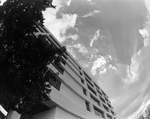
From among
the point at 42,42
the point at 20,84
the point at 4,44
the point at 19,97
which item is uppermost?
the point at 42,42

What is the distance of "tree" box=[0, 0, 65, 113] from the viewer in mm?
5012

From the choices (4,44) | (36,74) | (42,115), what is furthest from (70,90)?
(4,44)

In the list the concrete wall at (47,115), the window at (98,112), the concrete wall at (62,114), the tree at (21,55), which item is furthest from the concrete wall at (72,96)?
the tree at (21,55)

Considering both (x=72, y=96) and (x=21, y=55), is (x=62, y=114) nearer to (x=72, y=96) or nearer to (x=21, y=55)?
(x=72, y=96)

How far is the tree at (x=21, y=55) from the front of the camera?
501cm

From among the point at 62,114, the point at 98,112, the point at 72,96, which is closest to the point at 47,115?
the point at 62,114

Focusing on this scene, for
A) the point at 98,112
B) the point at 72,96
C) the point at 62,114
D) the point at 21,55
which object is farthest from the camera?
the point at 98,112

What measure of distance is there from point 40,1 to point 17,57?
3205mm

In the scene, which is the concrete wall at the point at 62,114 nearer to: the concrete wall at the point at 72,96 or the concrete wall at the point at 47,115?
the concrete wall at the point at 47,115

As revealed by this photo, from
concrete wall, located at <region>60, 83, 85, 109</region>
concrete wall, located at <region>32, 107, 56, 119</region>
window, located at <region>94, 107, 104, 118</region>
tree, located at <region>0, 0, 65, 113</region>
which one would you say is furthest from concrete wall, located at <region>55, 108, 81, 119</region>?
window, located at <region>94, 107, 104, 118</region>

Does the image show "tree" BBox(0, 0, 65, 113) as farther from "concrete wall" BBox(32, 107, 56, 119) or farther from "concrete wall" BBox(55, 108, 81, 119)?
"concrete wall" BBox(55, 108, 81, 119)

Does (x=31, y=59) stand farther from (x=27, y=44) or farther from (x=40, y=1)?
(x=40, y=1)

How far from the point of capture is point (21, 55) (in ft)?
17.2

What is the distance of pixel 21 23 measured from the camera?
17.6 ft
